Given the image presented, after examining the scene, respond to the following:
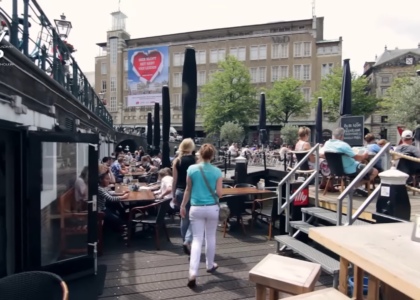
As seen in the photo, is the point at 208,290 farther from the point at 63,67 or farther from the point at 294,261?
the point at 63,67

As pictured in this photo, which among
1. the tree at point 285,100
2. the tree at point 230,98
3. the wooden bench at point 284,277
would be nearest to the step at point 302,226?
the wooden bench at point 284,277

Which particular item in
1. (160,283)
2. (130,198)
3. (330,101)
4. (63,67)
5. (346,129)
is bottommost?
(160,283)

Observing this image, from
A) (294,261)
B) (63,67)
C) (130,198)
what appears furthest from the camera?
Answer: (63,67)

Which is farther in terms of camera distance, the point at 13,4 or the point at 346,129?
the point at 346,129

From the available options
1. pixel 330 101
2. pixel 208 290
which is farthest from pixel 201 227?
pixel 330 101

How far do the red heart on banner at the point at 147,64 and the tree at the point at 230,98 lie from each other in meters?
7.11

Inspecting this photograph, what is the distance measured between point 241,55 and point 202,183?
42.4 metres

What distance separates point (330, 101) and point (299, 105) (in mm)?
3051

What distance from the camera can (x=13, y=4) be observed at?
442 cm

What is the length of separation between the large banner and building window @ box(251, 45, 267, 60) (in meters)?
11.6

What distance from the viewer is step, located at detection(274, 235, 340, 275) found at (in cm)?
363

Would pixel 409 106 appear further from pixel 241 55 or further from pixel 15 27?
pixel 15 27

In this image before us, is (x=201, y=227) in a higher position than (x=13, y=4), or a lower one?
lower

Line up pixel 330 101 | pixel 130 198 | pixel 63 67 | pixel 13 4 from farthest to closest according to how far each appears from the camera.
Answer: pixel 330 101, pixel 63 67, pixel 130 198, pixel 13 4
